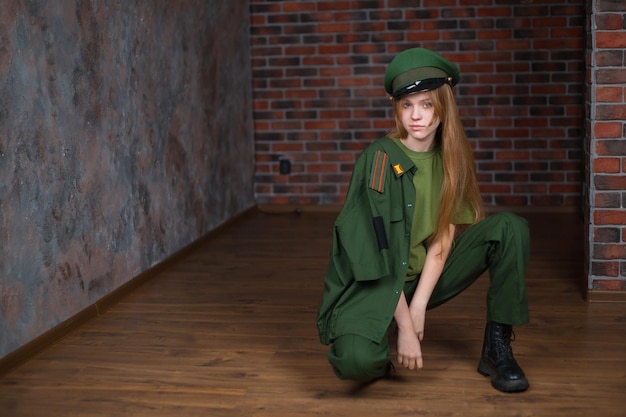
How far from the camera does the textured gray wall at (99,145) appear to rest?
9.34ft

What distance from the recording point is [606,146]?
337 centimetres

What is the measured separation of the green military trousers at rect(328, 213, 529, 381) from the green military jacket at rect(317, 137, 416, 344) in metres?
0.05

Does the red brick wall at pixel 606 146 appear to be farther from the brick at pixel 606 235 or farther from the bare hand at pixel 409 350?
the bare hand at pixel 409 350

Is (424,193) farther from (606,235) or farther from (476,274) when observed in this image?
(606,235)

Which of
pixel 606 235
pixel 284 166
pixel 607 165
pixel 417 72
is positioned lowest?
pixel 606 235

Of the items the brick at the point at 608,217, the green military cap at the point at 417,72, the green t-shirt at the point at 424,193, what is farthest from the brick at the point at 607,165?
the green military cap at the point at 417,72

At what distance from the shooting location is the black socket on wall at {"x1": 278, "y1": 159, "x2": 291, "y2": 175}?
5.89m

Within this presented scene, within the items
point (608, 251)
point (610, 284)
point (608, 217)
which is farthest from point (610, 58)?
point (610, 284)

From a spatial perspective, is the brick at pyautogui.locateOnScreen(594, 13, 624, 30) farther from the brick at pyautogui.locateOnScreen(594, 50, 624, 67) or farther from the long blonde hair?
the long blonde hair

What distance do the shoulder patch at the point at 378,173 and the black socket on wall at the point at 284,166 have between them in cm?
351

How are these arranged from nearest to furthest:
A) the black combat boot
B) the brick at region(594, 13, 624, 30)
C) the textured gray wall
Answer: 1. the black combat boot
2. the textured gray wall
3. the brick at region(594, 13, 624, 30)

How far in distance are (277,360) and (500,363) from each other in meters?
0.70

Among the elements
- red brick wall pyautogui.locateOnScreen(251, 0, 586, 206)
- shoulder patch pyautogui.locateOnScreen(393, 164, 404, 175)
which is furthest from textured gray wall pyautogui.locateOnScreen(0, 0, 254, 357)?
shoulder patch pyautogui.locateOnScreen(393, 164, 404, 175)

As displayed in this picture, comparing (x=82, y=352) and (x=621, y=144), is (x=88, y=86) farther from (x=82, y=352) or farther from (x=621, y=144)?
(x=621, y=144)
